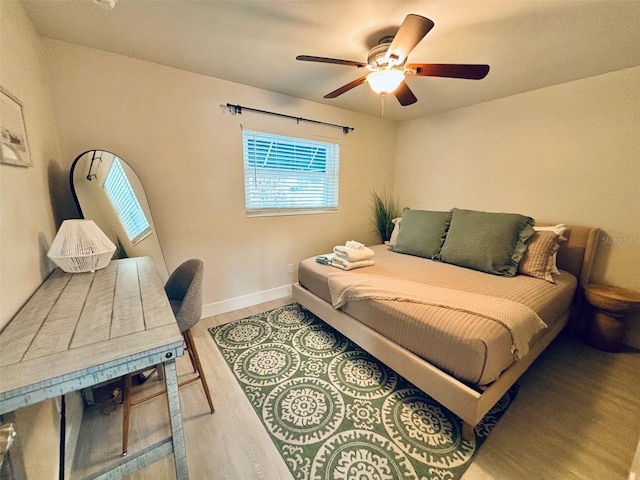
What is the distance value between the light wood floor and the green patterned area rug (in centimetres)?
8

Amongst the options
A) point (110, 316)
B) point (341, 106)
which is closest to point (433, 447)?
point (110, 316)

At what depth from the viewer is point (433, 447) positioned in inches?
51.2

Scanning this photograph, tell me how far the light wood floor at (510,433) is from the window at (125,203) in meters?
1.17

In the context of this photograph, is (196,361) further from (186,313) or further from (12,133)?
(12,133)

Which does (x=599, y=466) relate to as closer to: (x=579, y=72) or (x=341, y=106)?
(x=579, y=72)

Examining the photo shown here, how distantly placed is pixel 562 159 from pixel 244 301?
3567mm

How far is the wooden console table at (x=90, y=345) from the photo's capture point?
0.67 metres

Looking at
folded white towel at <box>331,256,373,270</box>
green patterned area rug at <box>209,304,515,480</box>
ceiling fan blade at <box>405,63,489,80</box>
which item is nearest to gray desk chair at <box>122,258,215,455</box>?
green patterned area rug at <box>209,304,515,480</box>

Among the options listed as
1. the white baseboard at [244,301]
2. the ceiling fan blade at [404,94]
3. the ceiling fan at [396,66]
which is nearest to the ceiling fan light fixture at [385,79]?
the ceiling fan at [396,66]

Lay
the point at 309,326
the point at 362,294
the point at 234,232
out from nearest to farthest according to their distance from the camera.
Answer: the point at 362,294
the point at 309,326
the point at 234,232

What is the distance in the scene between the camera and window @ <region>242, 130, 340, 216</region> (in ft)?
8.77

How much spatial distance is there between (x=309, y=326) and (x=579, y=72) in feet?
10.7

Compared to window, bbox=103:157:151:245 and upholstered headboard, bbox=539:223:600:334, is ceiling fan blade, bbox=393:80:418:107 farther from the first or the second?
window, bbox=103:157:151:245

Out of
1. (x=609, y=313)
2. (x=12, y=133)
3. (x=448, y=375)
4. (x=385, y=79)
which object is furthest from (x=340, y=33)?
(x=609, y=313)
